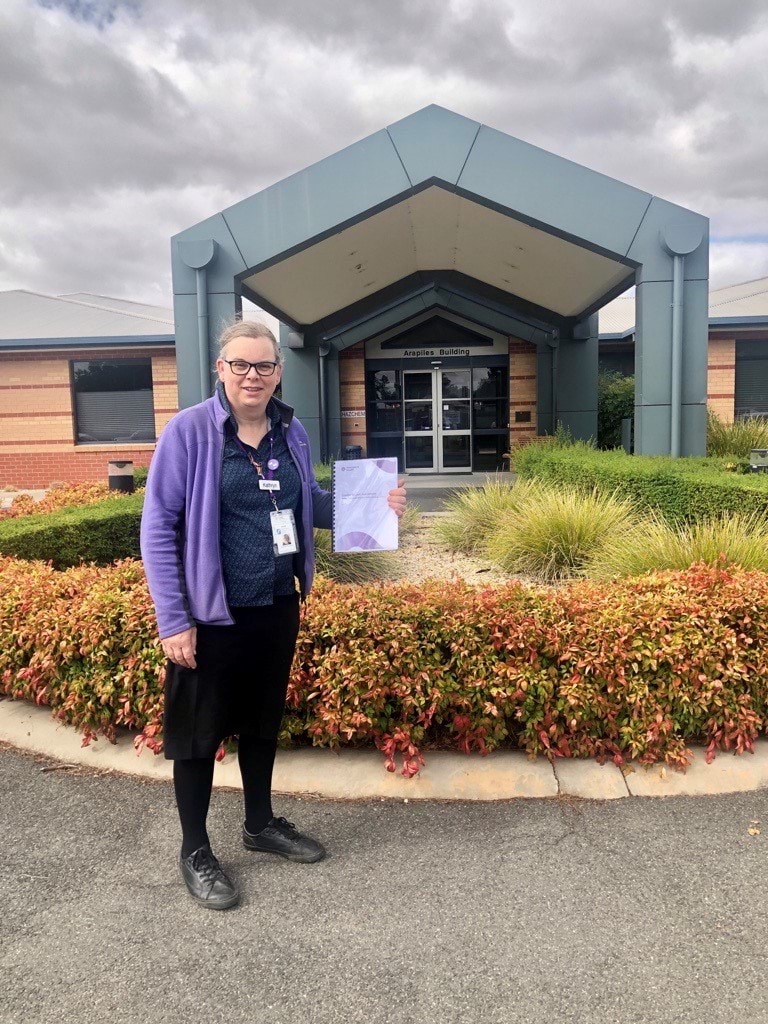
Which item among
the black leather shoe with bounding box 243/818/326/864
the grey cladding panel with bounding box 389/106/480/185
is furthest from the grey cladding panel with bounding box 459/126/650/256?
the black leather shoe with bounding box 243/818/326/864

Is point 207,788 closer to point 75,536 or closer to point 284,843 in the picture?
point 284,843

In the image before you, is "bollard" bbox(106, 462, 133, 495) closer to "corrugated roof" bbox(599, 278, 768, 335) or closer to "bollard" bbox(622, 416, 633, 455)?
"bollard" bbox(622, 416, 633, 455)

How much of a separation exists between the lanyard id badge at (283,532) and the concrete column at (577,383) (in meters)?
14.0

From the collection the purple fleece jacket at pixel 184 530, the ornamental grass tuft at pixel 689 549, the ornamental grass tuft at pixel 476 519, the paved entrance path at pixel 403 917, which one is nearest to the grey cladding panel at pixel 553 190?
the ornamental grass tuft at pixel 476 519

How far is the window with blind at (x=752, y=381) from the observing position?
17.0 m

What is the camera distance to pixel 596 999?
6.70 ft

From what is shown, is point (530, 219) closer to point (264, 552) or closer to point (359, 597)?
point (359, 597)

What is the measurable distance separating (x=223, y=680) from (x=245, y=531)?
521mm

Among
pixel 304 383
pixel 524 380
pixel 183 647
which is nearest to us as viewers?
pixel 183 647

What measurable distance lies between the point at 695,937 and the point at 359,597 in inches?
82.9

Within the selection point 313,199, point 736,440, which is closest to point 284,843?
point 313,199

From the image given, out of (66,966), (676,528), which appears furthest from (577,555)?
(66,966)

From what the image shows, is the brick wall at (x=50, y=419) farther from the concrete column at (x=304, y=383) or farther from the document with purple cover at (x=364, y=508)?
the document with purple cover at (x=364, y=508)

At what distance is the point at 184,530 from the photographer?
245 centimetres
